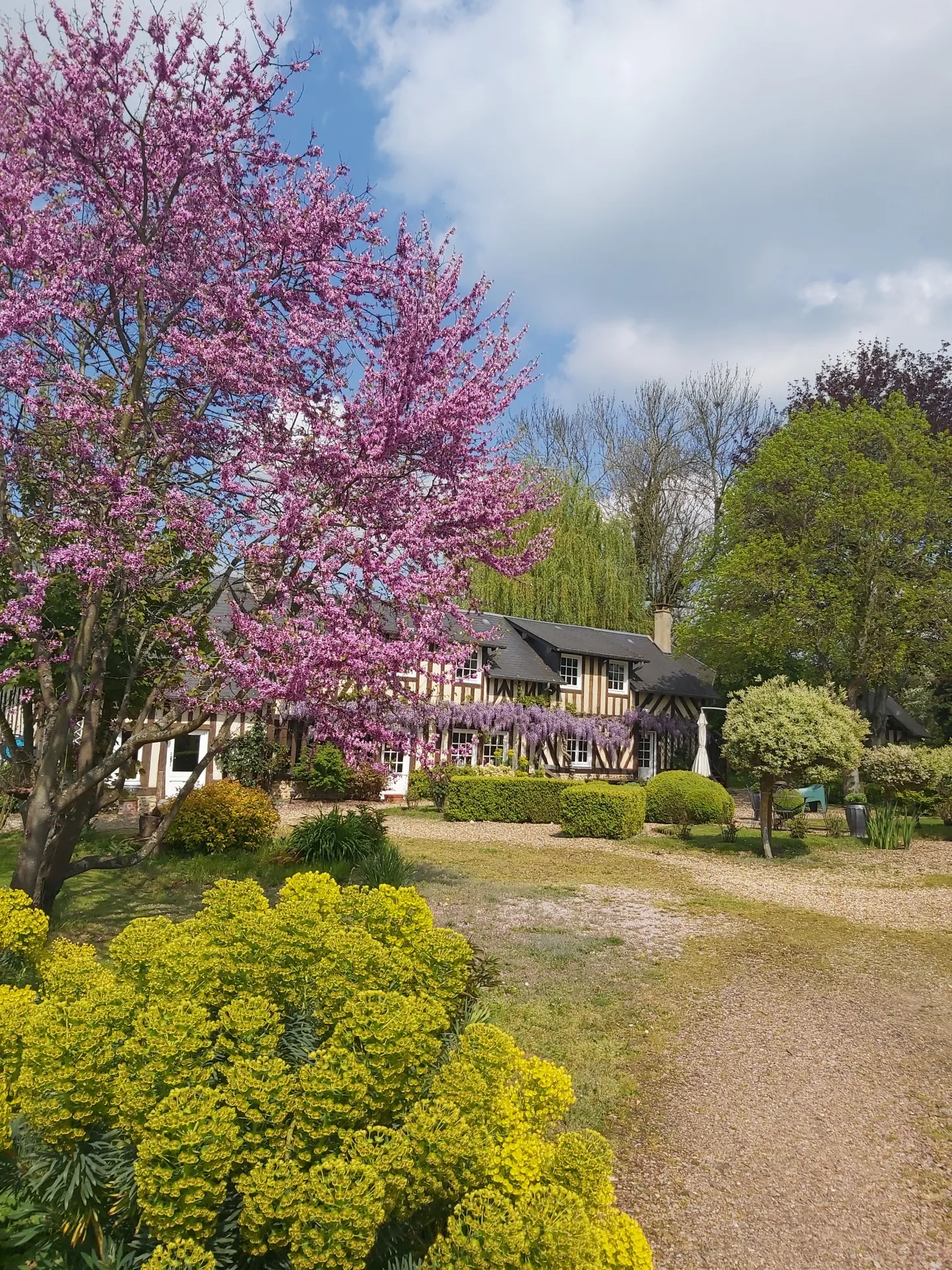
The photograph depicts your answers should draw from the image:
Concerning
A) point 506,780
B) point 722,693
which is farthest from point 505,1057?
point 722,693

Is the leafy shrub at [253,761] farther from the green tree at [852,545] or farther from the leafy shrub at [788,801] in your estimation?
the green tree at [852,545]

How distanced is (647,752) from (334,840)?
2126 centimetres

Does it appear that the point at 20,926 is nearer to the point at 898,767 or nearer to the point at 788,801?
the point at 898,767

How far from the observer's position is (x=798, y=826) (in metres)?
18.1

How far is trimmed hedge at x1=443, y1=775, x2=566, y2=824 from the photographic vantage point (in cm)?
2006

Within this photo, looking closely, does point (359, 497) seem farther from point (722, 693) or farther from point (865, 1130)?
point (722, 693)

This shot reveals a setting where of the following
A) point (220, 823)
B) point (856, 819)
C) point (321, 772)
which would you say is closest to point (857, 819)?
point (856, 819)

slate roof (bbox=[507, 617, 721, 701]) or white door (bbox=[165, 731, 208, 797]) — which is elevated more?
slate roof (bbox=[507, 617, 721, 701])

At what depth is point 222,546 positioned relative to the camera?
24.1ft

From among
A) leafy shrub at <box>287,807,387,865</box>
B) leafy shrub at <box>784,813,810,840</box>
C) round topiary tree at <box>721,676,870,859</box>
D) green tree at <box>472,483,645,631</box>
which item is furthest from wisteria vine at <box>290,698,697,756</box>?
leafy shrub at <box>784,813,810,840</box>

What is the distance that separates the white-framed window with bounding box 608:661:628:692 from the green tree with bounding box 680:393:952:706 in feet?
Answer: 24.0

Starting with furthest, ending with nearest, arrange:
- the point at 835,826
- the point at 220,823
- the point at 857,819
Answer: the point at 835,826
the point at 857,819
the point at 220,823

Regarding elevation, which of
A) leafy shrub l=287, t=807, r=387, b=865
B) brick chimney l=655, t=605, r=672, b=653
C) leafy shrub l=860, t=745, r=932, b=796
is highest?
brick chimney l=655, t=605, r=672, b=653

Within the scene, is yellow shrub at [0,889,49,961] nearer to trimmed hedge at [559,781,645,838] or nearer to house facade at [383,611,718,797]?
trimmed hedge at [559,781,645,838]
